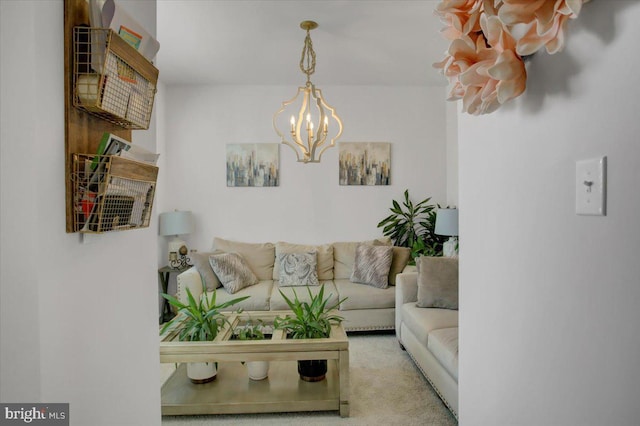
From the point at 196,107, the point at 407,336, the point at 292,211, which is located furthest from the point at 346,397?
the point at 196,107

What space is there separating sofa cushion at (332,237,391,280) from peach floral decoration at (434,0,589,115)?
3531 mm

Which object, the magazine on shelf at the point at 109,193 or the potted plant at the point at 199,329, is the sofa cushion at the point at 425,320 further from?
the magazine on shelf at the point at 109,193

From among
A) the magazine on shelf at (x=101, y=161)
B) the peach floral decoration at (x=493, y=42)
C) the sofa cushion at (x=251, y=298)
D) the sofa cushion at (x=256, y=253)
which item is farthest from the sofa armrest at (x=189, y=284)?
the peach floral decoration at (x=493, y=42)

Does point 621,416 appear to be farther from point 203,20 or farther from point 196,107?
point 196,107

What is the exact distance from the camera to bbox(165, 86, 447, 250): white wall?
4.69 meters

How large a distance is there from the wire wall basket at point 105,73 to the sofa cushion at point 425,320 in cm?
233

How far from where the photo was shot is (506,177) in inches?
39.9

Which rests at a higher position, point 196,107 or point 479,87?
point 196,107

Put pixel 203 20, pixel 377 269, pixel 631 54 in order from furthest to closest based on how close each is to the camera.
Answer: pixel 377 269 < pixel 203 20 < pixel 631 54

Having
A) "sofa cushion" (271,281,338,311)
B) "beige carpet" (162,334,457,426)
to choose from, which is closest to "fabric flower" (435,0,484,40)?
"beige carpet" (162,334,457,426)

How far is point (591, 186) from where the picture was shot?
0.71m

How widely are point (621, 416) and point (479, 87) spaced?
0.67 meters

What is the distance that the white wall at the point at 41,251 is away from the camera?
33.9 inches

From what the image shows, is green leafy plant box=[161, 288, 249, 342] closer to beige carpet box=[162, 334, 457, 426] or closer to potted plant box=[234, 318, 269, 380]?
potted plant box=[234, 318, 269, 380]
